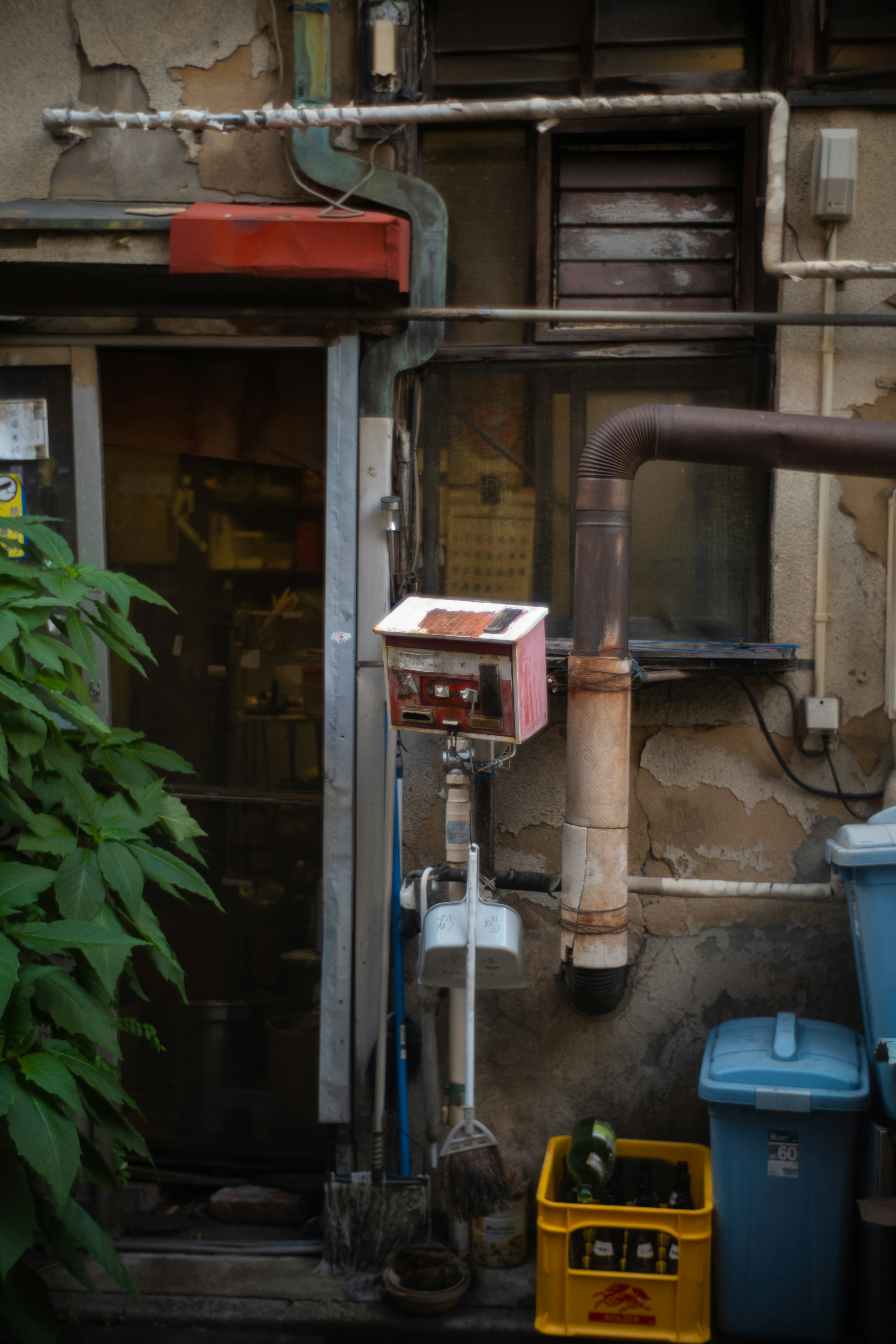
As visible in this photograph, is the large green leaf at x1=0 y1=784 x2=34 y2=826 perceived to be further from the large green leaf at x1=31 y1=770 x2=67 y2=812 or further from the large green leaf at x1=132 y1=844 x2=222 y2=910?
the large green leaf at x1=132 y1=844 x2=222 y2=910

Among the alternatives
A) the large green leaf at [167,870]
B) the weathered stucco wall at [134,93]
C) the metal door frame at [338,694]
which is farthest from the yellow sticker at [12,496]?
the large green leaf at [167,870]

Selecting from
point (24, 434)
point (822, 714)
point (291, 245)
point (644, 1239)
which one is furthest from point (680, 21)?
point (644, 1239)

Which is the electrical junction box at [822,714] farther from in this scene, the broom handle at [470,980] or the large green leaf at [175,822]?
the large green leaf at [175,822]

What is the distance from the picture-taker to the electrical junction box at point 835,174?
3814 mm

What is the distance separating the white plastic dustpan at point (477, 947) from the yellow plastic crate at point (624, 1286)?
77 cm

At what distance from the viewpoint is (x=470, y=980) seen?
3.38 meters

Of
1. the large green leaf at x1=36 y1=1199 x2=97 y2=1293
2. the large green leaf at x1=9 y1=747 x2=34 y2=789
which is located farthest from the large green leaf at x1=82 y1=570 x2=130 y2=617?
the large green leaf at x1=36 y1=1199 x2=97 y2=1293

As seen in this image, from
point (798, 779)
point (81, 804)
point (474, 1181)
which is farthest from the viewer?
point (798, 779)

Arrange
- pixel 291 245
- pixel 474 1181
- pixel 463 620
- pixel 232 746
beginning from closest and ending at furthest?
pixel 474 1181
pixel 463 620
pixel 291 245
pixel 232 746

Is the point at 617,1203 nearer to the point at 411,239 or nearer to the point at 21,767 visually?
the point at 21,767

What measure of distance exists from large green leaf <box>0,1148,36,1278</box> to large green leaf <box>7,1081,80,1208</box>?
0.17 m

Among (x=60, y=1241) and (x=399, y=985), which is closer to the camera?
(x=60, y=1241)

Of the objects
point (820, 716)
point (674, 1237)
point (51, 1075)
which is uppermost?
point (820, 716)

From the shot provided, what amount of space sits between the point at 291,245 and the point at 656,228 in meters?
1.53
